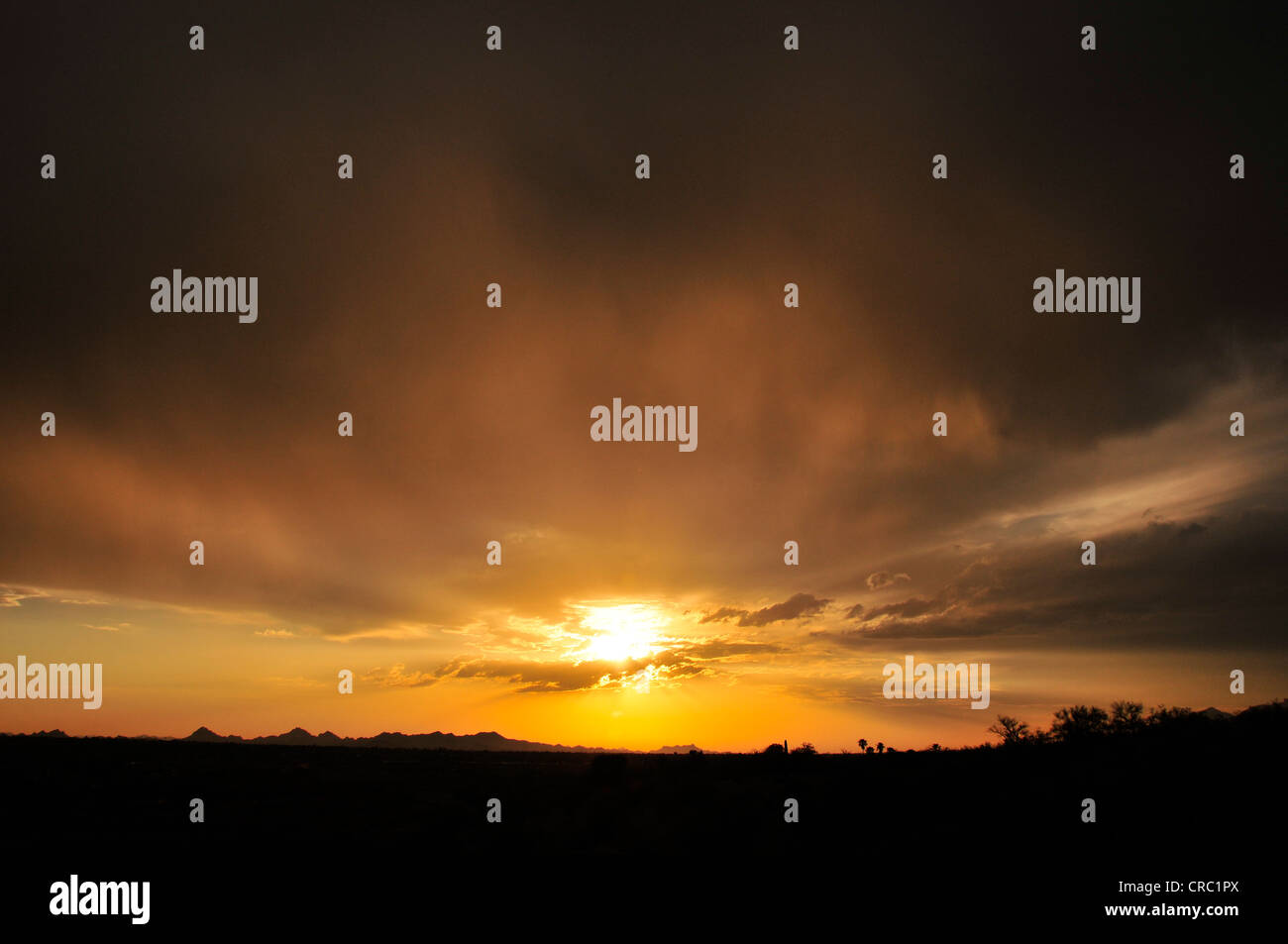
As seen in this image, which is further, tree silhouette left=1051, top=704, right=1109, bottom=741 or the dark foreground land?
tree silhouette left=1051, top=704, right=1109, bottom=741

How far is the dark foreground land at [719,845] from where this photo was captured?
1714 centimetres

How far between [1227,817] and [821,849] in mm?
12301
